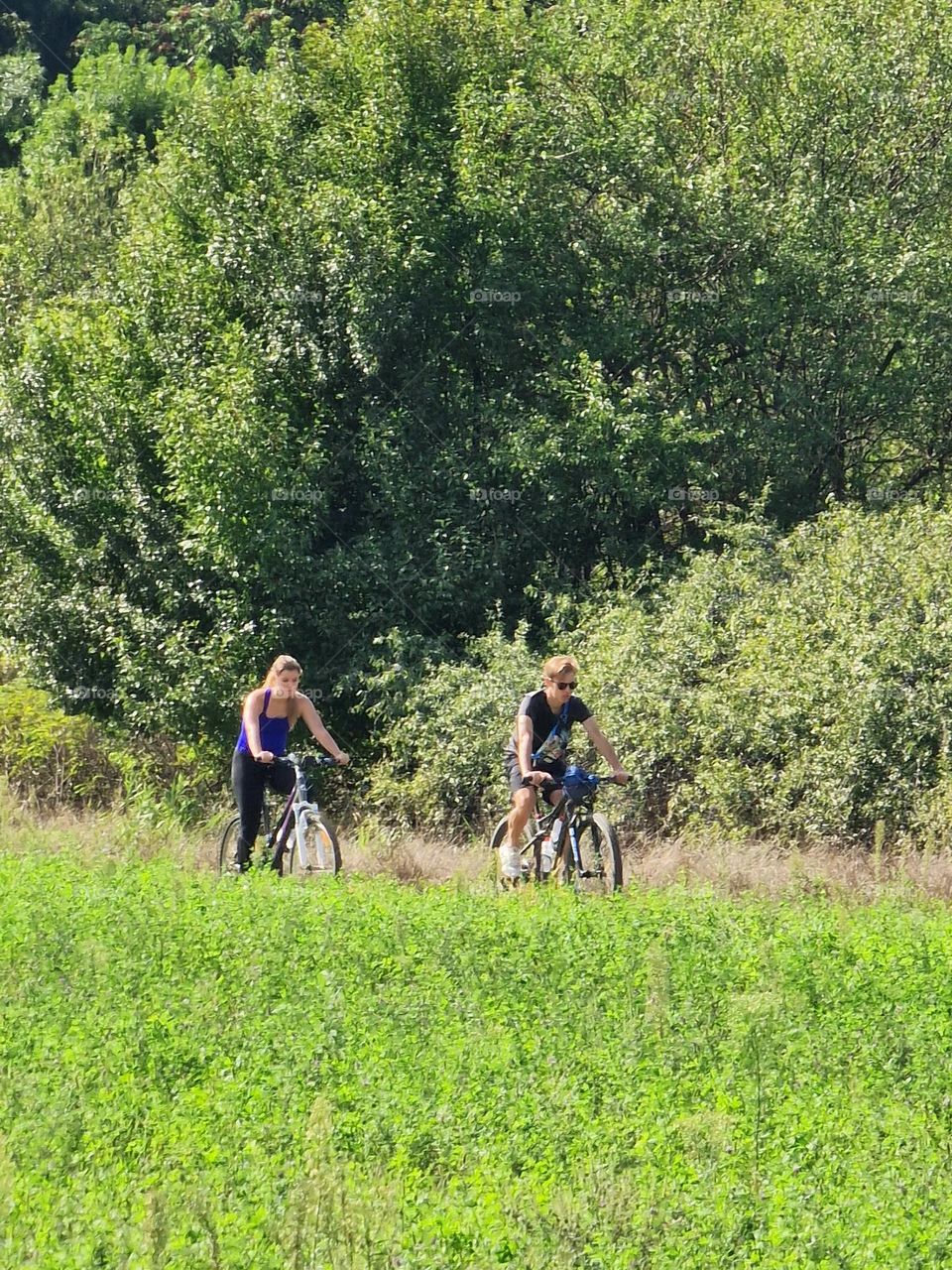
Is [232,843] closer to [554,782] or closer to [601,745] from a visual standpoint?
[554,782]

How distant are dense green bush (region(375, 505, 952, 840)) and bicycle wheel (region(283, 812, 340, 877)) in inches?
156

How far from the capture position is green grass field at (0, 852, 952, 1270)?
5.08m

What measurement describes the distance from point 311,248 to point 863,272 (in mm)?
6409

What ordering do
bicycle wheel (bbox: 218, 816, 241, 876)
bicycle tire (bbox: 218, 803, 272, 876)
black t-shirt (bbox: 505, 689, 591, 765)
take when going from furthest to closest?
bicycle wheel (bbox: 218, 816, 241, 876)
bicycle tire (bbox: 218, 803, 272, 876)
black t-shirt (bbox: 505, 689, 591, 765)

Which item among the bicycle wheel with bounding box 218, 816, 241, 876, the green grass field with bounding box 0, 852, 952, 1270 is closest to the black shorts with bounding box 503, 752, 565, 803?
the green grass field with bounding box 0, 852, 952, 1270

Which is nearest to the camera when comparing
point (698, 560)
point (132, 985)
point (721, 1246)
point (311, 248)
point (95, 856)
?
point (721, 1246)

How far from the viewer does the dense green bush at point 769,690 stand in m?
13.4

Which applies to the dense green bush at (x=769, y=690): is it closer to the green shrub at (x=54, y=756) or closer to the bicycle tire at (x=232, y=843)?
the bicycle tire at (x=232, y=843)

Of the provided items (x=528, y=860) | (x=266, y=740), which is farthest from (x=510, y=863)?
(x=266, y=740)

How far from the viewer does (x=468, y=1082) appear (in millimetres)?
A: 6527

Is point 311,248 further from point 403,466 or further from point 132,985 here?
point 132,985

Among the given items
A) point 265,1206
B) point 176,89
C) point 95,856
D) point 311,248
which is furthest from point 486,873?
point 176,89

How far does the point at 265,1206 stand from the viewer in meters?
5.24

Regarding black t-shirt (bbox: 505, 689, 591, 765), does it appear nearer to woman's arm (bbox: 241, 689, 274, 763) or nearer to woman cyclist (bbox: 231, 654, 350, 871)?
woman cyclist (bbox: 231, 654, 350, 871)
